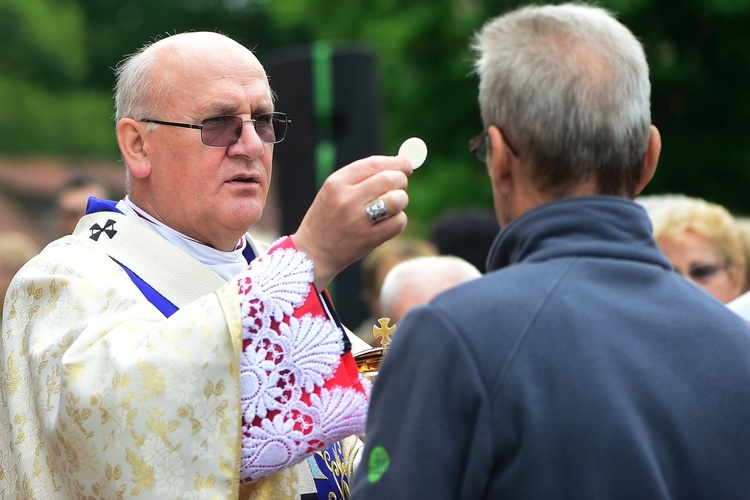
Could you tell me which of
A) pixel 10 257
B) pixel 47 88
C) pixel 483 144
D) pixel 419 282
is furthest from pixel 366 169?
pixel 47 88

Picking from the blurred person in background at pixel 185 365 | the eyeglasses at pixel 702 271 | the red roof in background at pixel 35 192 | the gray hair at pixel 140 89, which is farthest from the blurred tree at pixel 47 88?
the blurred person in background at pixel 185 365

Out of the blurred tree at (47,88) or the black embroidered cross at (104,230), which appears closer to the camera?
the black embroidered cross at (104,230)

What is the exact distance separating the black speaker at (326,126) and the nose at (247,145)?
364 cm

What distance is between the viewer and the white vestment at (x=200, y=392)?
274cm

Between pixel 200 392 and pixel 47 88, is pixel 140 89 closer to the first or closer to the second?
pixel 200 392

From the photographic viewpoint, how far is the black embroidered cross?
132 inches

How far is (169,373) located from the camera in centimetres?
273

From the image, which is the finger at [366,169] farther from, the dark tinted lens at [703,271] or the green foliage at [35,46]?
the green foliage at [35,46]

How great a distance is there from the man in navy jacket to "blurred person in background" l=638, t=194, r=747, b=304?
2.80 metres

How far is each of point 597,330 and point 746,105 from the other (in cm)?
1372

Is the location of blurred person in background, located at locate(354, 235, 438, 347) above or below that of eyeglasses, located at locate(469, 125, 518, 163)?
below

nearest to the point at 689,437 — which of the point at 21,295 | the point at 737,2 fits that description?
the point at 21,295

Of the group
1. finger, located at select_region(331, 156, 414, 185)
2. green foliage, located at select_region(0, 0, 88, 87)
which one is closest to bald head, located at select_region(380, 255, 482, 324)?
finger, located at select_region(331, 156, 414, 185)

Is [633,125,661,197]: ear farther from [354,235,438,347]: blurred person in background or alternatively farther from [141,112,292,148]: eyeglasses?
[354,235,438,347]: blurred person in background
